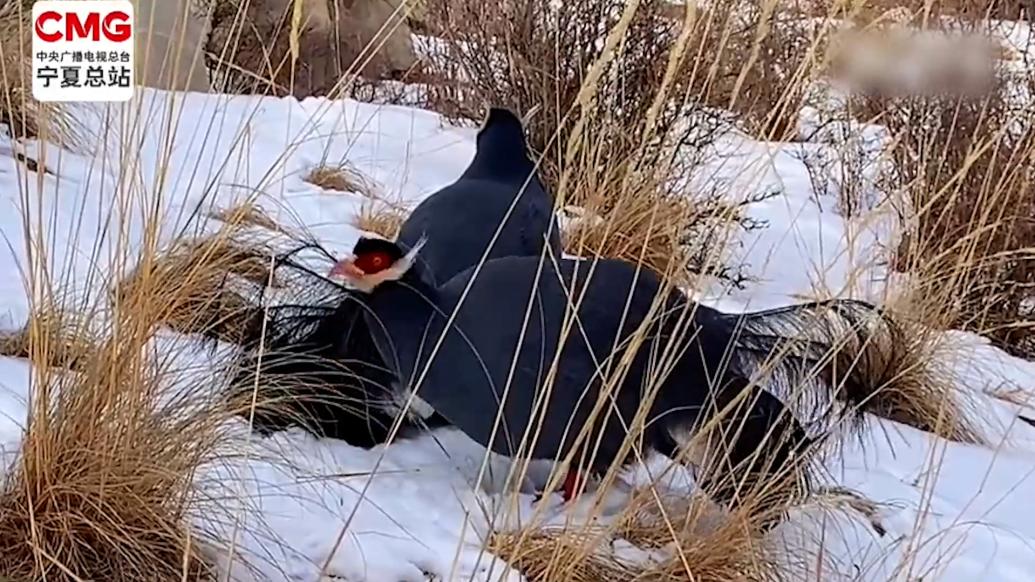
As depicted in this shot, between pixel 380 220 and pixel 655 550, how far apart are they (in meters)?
1.91

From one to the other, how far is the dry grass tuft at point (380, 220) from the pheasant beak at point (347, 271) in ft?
5.07

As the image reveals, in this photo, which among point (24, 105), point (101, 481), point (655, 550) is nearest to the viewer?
point (101, 481)

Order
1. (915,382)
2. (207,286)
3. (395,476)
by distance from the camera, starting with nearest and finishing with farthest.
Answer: (395,476) < (207,286) < (915,382)

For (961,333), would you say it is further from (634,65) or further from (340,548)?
(340,548)

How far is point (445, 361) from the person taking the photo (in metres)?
1.73

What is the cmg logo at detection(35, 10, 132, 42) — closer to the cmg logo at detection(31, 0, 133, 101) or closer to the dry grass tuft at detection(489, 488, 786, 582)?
the cmg logo at detection(31, 0, 133, 101)

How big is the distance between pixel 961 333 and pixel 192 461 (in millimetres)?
2287

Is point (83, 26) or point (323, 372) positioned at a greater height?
point (83, 26)

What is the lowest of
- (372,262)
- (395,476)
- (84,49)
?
(395,476)

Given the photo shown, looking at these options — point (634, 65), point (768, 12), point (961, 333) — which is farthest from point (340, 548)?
point (634, 65)

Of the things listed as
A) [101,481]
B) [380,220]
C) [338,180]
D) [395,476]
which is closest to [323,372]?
[395,476]

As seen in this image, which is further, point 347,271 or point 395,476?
point 395,476

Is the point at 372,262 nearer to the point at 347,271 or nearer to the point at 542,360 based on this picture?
the point at 347,271

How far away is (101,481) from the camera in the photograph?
4.55 feet
